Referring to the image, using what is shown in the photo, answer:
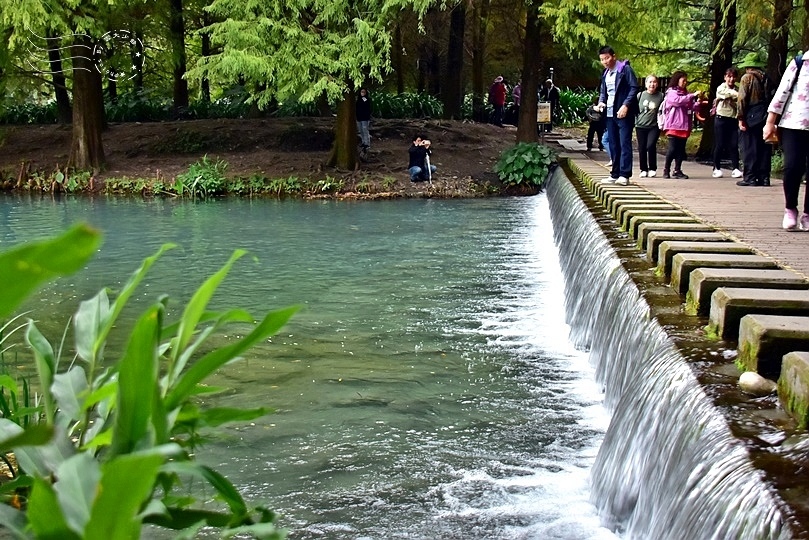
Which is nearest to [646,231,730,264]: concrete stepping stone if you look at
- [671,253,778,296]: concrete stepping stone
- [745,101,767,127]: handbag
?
[671,253,778,296]: concrete stepping stone

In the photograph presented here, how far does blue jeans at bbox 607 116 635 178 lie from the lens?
12.7 metres

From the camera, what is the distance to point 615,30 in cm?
2220

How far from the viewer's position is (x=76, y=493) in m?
1.33

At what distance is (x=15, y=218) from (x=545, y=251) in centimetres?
1005

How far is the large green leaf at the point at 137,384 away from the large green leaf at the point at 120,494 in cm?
36

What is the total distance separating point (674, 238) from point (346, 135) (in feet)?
55.9

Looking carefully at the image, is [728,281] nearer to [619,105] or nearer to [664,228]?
[664,228]

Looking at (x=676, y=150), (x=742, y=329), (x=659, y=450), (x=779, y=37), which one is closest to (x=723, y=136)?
(x=676, y=150)

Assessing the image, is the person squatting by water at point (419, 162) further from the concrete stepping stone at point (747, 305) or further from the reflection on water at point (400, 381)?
the concrete stepping stone at point (747, 305)

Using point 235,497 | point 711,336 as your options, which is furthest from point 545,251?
point 235,497

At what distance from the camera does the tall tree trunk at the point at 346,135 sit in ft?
76.5

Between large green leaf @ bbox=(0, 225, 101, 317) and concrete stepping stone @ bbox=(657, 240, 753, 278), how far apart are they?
5502mm

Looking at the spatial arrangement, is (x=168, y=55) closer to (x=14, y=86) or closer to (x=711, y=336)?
(x=14, y=86)

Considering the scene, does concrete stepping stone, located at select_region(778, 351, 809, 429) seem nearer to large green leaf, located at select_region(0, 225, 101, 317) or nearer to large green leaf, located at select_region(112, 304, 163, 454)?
large green leaf, located at select_region(112, 304, 163, 454)
